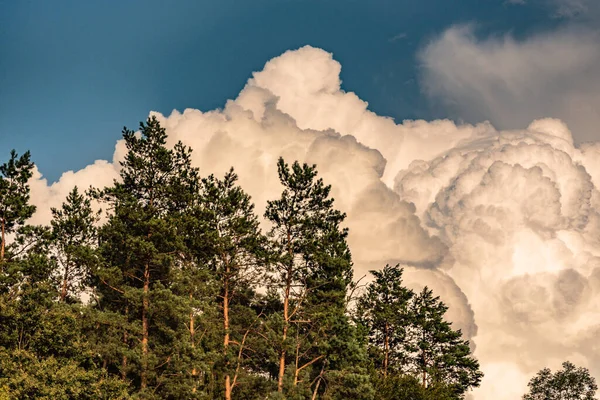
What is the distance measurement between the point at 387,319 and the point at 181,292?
2972 centimetres

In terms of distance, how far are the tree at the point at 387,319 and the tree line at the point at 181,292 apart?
17535 millimetres

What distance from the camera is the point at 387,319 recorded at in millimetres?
65188

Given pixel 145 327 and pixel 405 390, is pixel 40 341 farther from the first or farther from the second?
pixel 405 390

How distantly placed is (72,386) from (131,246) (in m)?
9.79

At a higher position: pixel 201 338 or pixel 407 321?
pixel 407 321

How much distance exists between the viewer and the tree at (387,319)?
65.8 meters

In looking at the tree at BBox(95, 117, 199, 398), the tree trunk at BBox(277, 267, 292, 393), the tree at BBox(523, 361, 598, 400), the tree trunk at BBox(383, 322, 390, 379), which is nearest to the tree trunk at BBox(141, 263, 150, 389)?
the tree at BBox(95, 117, 199, 398)

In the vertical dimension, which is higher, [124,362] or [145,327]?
[145,327]

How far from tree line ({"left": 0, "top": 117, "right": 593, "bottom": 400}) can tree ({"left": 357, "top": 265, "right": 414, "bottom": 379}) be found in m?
17.5

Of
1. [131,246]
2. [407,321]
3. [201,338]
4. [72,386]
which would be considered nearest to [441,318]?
[407,321]

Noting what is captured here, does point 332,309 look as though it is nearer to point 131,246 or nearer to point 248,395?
point 248,395

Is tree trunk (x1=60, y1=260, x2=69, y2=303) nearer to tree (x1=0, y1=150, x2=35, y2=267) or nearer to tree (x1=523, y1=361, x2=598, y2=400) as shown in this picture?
tree (x1=0, y1=150, x2=35, y2=267)

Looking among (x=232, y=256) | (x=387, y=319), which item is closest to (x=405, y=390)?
(x=387, y=319)

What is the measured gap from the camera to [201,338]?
42.4 m
